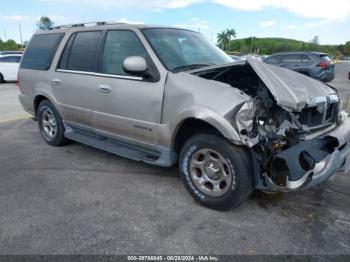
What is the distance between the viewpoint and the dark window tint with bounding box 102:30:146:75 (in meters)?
4.12

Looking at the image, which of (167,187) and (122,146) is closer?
(167,187)

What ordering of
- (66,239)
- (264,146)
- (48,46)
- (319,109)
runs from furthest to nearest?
1. (48,46)
2. (319,109)
3. (264,146)
4. (66,239)

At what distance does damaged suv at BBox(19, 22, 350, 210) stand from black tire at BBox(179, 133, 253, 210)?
0.01 meters

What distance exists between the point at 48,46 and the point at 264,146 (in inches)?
156

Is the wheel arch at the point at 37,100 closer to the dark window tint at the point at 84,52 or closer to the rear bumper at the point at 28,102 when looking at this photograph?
the rear bumper at the point at 28,102

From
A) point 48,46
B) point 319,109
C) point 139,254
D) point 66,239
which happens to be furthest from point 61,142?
point 319,109

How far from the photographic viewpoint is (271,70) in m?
3.53

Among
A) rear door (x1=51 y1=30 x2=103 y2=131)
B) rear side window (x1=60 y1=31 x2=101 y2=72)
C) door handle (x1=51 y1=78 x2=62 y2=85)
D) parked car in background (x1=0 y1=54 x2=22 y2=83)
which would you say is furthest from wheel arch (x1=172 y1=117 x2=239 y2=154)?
parked car in background (x1=0 y1=54 x2=22 y2=83)

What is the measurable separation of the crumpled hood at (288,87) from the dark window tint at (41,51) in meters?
3.29

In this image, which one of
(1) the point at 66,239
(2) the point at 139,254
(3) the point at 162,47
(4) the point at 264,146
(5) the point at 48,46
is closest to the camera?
(2) the point at 139,254

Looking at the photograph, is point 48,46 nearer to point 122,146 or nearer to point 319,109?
point 122,146

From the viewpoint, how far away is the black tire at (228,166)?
3221mm

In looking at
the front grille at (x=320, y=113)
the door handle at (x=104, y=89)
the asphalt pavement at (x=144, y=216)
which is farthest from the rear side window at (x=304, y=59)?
the door handle at (x=104, y=89)

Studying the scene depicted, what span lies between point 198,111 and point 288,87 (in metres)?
0.89
